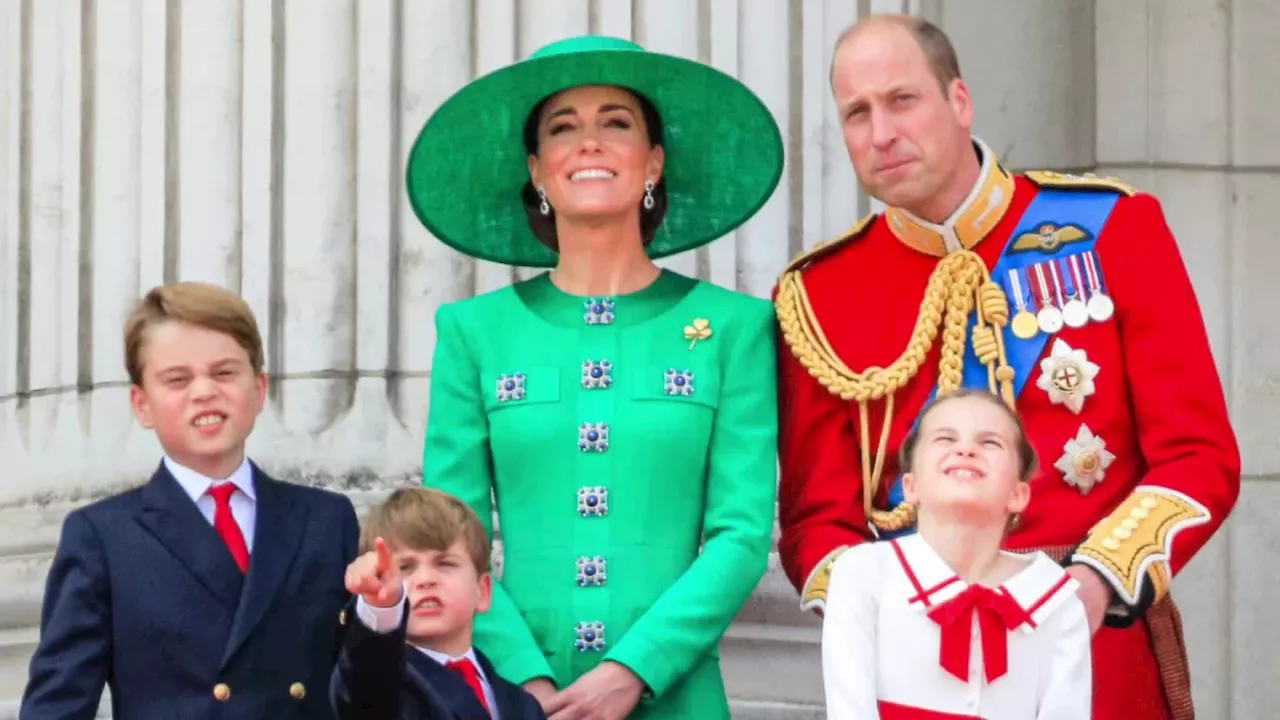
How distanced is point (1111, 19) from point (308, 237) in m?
2.17

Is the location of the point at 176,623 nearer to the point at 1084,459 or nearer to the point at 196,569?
the point at 196,569

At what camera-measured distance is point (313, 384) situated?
5.83 m

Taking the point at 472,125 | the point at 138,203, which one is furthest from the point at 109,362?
the point at 472,125

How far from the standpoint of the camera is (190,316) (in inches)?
175

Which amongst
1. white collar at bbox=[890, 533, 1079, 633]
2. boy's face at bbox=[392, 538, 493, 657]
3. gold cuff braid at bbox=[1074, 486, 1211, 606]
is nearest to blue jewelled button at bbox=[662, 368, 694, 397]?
boy's face at bbox=[392, 538, 493, 657]

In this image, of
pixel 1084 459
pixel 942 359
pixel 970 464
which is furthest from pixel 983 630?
pixel 942 359

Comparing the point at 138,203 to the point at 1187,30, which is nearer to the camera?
the point at 138,203

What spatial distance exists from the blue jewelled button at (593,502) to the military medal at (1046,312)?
0.79 m

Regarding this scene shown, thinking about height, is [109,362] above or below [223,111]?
below

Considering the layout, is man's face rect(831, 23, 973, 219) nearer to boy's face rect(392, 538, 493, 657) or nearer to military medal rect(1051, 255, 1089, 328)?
military medal rect(1051, 255, 1089, 328)

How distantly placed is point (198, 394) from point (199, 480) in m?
0.15

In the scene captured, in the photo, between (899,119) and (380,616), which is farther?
(899,119)

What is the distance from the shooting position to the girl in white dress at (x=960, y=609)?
4.07 meters

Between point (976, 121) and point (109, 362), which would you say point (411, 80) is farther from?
point (976, 121)
